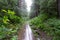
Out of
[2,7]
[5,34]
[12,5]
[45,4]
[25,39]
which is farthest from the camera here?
[45,4]

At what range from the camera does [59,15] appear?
9.63 meters

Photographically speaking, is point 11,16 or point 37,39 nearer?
point 37,39

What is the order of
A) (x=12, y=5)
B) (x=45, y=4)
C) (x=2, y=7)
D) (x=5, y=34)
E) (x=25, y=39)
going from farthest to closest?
(x=45, y=4) < (x=12, y=5) < (x=2, y=7) < (x=25, y=39) < (x=5, y=34)

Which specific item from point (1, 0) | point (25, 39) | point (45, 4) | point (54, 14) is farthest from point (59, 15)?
point (1, 0)

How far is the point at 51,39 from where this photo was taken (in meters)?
6.47

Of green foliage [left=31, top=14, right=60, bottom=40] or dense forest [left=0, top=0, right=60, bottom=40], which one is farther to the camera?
green foliage [left=31, top=14, right=60, bottom=40]

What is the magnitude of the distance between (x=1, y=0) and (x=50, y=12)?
528 centimetres

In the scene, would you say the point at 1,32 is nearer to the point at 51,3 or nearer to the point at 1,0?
the point at 1,0

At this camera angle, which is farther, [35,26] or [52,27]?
[35,26]

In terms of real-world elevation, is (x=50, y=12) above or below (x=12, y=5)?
below

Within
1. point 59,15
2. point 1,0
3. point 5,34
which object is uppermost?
point 1,0

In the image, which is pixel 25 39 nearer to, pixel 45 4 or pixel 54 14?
pixel 54 14

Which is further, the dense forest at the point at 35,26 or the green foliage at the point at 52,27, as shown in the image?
the green foliage at the point at 52,27

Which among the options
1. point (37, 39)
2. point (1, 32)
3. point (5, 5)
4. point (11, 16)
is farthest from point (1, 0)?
point (37, 39)
